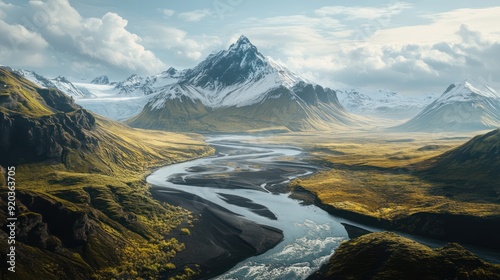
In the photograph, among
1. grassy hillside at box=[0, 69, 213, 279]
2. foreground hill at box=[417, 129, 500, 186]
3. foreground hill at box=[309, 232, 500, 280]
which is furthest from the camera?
foreground hill at box=[417, 129, 500, 186]

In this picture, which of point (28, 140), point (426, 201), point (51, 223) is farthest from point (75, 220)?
point (426, 201)

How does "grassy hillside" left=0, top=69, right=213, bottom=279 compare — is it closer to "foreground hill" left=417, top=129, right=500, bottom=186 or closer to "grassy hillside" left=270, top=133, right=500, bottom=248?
"grassy hillside" left=270, top=133, right=500, bottom=248

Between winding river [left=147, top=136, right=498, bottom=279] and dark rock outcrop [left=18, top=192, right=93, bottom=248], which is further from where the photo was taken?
winding river [left=147, top=136, right=498, bottom=279]

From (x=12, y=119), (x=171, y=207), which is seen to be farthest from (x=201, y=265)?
(x=12, y=119)

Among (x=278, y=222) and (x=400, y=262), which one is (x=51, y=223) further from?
(x=400, y=262)

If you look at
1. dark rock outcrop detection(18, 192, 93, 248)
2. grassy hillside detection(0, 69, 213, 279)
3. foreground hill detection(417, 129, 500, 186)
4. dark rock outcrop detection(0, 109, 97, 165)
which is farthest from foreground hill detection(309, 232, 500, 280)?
dark rock outcrop detection(0, 109, 97, 165)

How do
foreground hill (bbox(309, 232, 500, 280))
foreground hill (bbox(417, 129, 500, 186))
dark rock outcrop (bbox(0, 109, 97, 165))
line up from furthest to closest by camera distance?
foreground hill (bbox(417, 129, 500, 186)) < dark rock outcrop (bbox(0, 109, 97, 165)) < foreground hill (bbox(309, 232, 500, 280))

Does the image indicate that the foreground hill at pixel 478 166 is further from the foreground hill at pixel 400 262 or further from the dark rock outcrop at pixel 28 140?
the dark rock outcrop at pixel 28 140

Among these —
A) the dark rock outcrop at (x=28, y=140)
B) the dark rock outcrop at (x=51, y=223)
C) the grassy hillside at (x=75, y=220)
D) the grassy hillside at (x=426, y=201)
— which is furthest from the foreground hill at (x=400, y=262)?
the dark rock outcrop at (x=28, y=140)

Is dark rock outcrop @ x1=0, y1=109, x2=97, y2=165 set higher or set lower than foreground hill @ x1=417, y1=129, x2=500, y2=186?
higher
